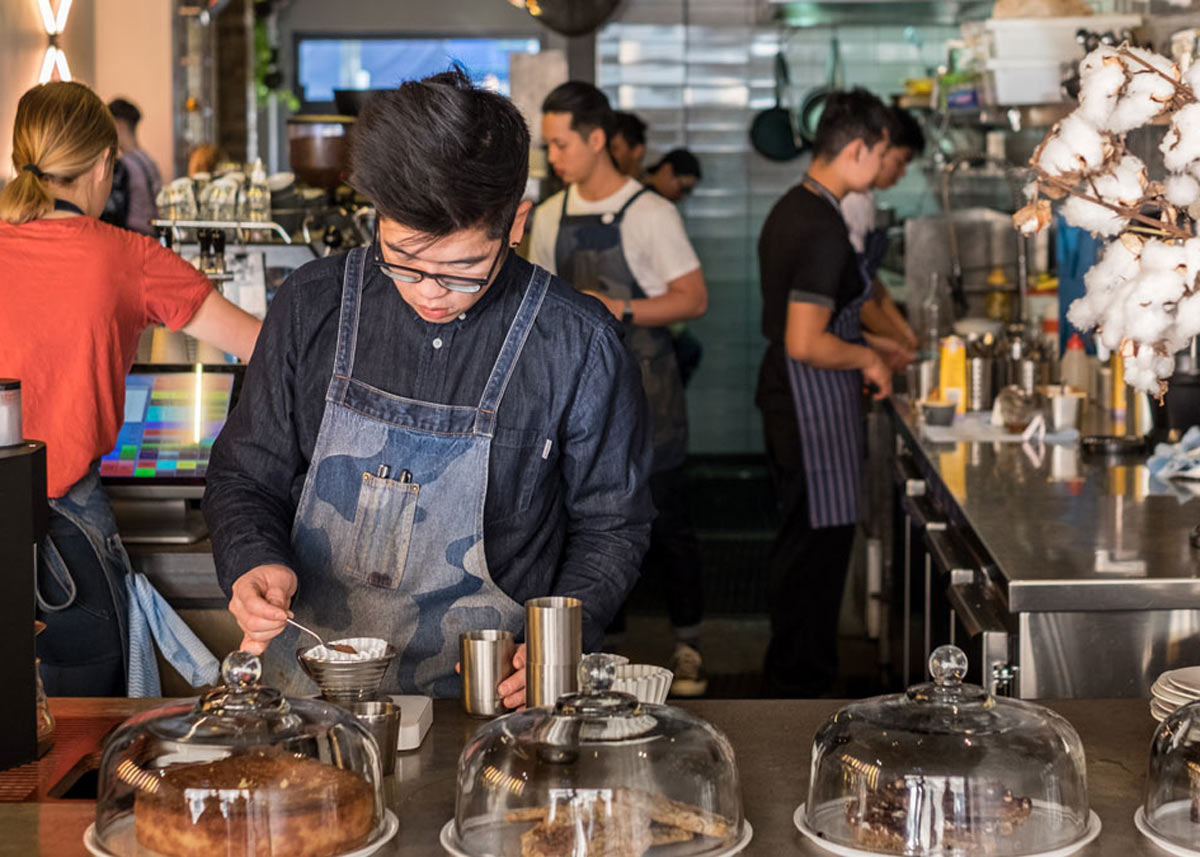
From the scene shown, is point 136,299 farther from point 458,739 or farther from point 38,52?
point 38,52

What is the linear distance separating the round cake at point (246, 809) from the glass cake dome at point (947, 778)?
0.46m

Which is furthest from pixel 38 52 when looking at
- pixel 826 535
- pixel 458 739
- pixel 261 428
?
pixel 458 739

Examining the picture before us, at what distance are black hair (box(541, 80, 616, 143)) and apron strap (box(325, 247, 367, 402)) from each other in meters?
2.99

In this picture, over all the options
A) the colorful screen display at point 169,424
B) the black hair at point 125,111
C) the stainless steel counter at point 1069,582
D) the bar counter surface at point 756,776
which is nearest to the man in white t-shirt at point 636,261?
the stainless steel counter at point 1069,582

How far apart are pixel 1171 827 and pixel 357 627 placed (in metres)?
1.18

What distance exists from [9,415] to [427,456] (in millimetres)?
562

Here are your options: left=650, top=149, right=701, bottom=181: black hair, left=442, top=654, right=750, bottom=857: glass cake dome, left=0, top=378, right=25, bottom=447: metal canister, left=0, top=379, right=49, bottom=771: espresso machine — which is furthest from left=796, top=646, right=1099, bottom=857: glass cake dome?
left=650, top=149, right=701, bottom=181: black hair

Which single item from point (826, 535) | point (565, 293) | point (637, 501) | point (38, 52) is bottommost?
point (826, 535)

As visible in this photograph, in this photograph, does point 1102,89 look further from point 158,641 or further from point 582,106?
point 582,106

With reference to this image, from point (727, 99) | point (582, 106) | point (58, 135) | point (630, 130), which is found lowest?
point (58, 135)

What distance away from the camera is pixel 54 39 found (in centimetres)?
754

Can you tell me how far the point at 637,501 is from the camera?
2.36 m

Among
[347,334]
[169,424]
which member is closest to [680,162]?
[169,424]

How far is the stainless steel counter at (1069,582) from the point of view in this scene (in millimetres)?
2650
